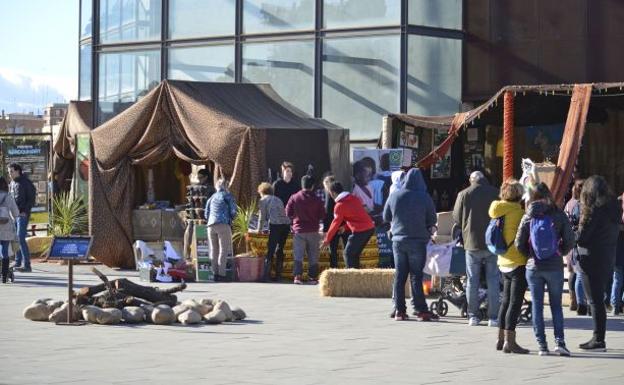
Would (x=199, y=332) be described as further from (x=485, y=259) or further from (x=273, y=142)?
(x=273, y=142)

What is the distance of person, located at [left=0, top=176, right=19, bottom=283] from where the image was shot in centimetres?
2180

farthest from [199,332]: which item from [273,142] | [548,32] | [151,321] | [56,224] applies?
[548,32]

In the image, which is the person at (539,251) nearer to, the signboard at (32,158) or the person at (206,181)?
the person at (206,181)

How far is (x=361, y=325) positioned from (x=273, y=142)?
8.60 m

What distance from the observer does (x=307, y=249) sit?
2266 centimetres

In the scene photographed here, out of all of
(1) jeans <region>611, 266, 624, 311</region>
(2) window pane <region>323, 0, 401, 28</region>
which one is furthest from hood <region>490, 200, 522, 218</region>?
(2) window pane <region>323, 0, 401, 28</region>

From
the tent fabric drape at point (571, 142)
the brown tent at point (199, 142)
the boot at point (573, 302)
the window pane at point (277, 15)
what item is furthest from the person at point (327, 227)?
the window pane at point (277, 15)

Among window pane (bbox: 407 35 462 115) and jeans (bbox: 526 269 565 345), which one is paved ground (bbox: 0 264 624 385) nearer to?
jeans (bbox: 526 269 565 345)

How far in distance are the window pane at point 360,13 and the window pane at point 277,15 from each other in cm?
41

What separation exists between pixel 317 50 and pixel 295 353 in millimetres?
15996

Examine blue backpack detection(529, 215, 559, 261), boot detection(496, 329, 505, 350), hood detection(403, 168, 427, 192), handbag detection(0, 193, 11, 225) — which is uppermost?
hood detection(403, 168, 427, 192)

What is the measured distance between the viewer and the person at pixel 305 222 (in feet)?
73.0

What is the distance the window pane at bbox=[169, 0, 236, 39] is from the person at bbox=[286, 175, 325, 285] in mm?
7942

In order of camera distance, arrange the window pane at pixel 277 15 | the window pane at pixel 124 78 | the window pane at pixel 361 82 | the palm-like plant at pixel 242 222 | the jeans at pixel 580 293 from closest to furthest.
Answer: the jeans at pixel 580 293 < the palm-like plant at pixel 242 222 < the window pane at pixel 361 82 < the window pane at pixel 277 15 < the window pane at pixel 124 78
